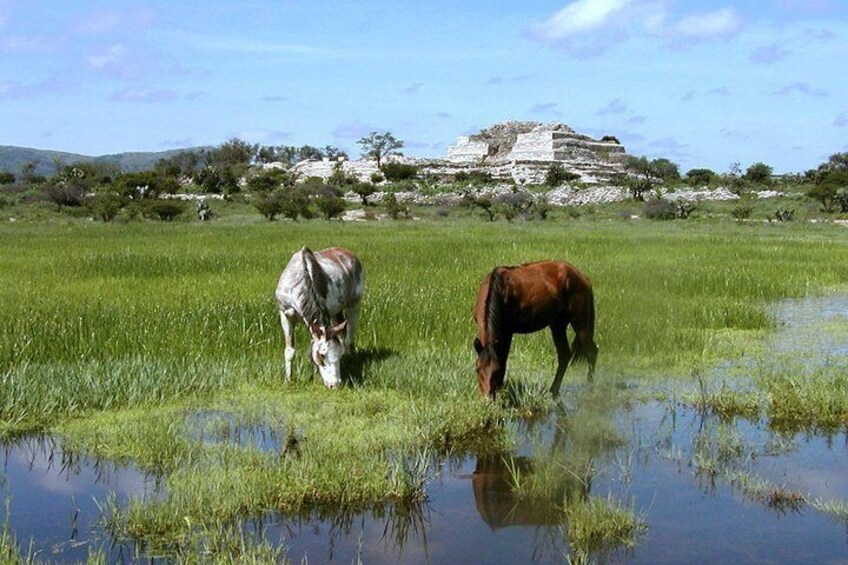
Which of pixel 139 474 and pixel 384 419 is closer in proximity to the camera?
pixel 139 474

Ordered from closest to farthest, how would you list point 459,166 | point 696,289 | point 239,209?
point 696,289
point 239,209
point 459,166

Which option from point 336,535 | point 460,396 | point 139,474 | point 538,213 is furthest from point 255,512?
point 538,213

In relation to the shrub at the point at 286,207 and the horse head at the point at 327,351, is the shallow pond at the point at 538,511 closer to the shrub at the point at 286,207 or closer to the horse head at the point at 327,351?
the horse head at the point at 327,351

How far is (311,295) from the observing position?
9.25 m

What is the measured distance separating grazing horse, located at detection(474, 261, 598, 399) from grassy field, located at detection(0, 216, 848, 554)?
1.29ft

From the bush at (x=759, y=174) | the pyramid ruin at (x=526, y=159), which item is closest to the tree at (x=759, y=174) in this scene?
the bush at (x=759, y=174)

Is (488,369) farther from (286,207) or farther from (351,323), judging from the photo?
(286,207)

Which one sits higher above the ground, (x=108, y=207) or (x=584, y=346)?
(x=108, y=207)

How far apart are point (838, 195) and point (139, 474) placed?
58311 millimetres

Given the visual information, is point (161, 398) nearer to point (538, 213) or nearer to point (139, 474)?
point (139, 474)

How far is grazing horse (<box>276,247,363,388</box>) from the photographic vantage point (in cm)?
912

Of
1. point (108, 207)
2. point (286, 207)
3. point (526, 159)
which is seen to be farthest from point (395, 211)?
point (526, 159)

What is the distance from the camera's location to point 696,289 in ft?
57.3

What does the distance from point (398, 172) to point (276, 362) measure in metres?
79.7
